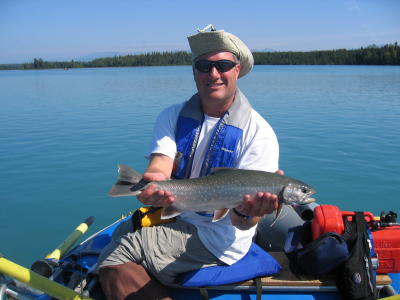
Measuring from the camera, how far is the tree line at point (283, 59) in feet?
312

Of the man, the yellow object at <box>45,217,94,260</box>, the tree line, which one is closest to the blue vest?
the man

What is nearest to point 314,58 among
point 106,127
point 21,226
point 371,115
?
point 371,115

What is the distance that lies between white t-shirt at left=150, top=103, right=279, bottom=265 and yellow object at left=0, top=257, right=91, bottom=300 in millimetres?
1410

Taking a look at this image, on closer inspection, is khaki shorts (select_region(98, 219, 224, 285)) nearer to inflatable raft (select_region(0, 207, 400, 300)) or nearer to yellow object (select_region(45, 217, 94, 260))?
inflatable raft (select_region(0, 207, 400, 300))

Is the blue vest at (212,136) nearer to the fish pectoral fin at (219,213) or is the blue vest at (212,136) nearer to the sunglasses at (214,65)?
the sunglasses at (214,65)

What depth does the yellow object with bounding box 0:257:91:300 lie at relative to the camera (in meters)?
3.47

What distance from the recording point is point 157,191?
11.2 ft

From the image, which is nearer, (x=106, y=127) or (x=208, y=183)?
(x=208, y=183)

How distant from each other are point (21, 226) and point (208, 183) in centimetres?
737

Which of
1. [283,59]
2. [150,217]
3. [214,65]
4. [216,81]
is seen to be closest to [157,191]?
[150,217]

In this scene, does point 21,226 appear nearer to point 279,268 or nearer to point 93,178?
point 93,178

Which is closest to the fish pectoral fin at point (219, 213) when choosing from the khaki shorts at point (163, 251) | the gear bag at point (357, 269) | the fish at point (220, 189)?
the fish at point (220, 189)

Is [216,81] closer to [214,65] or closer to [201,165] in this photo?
[214,65]

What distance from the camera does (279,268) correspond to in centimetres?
404
